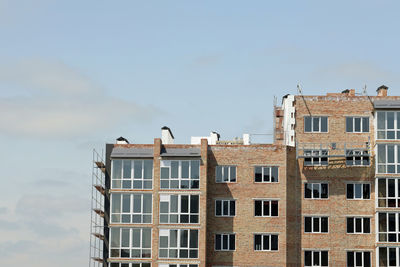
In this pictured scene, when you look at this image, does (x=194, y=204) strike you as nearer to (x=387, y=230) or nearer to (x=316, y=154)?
(x=316, y=154)

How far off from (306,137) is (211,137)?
32.5ft

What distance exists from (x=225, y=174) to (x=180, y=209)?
549cm

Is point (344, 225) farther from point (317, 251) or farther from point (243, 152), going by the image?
point (243, 152)

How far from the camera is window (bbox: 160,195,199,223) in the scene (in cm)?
8019

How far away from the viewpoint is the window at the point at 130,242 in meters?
79.9

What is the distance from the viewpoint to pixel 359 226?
8131cm

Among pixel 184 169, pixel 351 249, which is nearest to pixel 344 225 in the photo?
pixel 351 249

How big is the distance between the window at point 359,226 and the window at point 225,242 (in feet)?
34.0

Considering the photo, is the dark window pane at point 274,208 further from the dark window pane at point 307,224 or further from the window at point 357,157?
the window at point 357,157

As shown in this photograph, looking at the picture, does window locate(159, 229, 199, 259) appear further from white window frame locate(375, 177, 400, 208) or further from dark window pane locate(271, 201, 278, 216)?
white window frame locate(375, 177, 400, 208)

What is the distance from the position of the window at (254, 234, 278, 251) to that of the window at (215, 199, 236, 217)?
324 cm

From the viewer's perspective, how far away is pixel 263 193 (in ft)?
268

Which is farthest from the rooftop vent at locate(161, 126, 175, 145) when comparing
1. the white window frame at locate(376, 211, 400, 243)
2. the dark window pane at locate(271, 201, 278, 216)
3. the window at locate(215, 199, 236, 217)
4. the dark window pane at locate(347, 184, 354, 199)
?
the white window frame at locate(376, 211, 400, 243)

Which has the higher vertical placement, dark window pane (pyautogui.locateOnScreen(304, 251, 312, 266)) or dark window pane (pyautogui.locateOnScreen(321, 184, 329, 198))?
dark window pane (pyautogui.locateOnScreen(321, 184, 329, 198))
